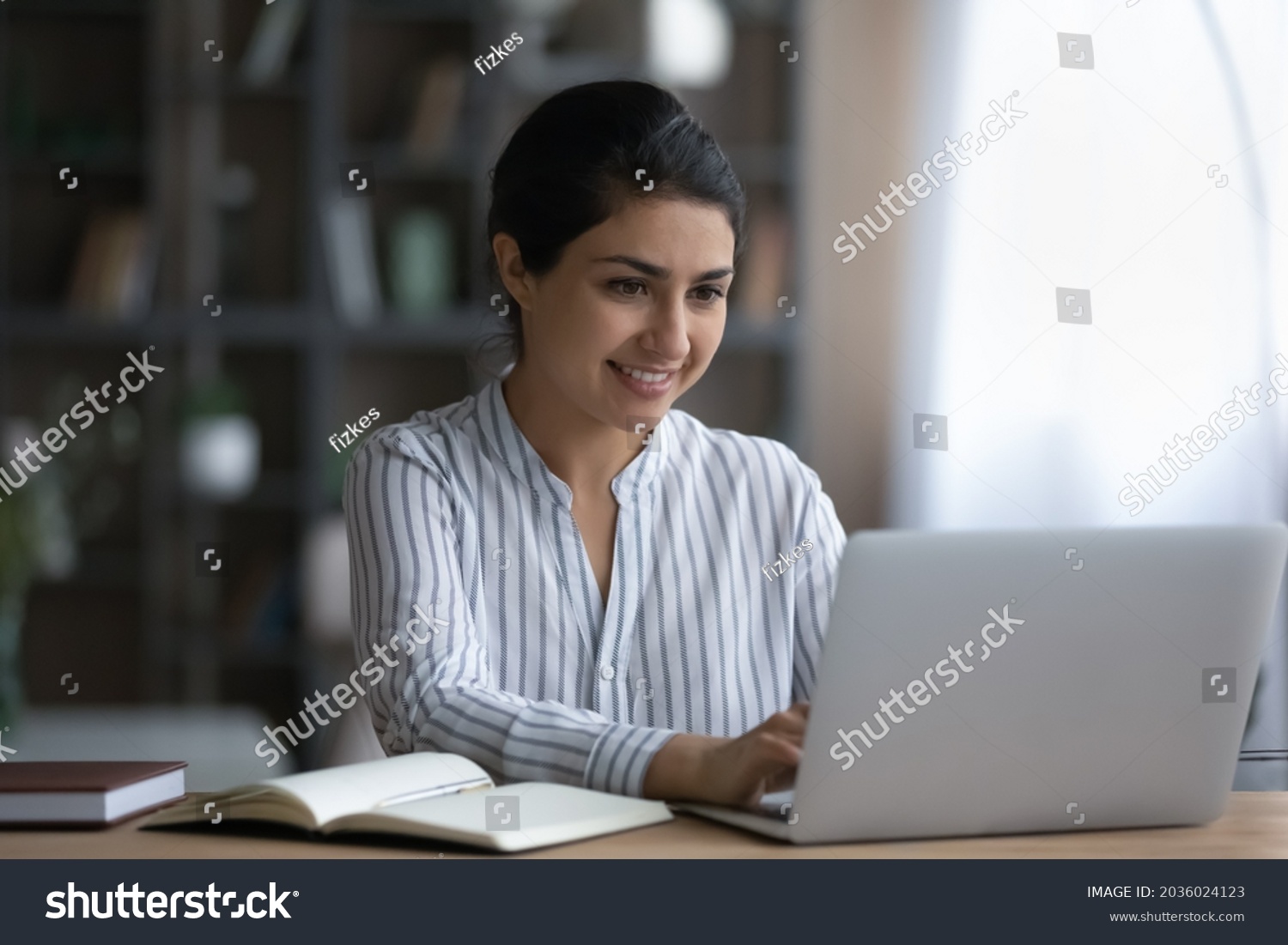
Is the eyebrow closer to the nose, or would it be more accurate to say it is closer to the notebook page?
the nose

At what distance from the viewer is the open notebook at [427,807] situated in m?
0.86

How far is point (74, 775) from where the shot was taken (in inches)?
39.5

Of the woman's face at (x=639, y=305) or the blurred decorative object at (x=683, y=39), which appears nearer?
the woman's face at (x=639, y=305)

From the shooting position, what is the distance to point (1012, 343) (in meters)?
3.21

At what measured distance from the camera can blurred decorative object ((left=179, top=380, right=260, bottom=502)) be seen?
3547 mm

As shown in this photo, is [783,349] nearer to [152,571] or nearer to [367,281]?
[367,281]

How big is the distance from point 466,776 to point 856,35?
2.86m

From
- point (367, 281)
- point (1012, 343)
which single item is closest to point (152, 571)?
point (367, 281)

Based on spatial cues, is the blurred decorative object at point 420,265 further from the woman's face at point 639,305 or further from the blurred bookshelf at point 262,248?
the woman's face at point 639,305

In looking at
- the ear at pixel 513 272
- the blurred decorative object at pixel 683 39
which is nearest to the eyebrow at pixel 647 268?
the ear at pixel 513 272

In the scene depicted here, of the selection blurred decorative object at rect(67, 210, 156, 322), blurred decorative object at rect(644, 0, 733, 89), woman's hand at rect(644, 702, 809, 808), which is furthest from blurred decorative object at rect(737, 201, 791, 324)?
woman's hand at rect(644, 702, 809, 808)

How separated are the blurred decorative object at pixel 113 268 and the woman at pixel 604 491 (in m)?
2.22

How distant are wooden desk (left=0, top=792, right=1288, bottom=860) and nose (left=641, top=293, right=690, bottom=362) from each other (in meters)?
0.59
